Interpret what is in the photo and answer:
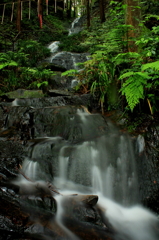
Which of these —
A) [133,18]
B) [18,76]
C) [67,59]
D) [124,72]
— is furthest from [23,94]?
[67,59]

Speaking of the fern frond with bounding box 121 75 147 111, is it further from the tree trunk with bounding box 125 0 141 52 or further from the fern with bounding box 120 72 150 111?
the tree trunk with bounding box 125 0 141 52

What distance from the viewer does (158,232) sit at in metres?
2.26

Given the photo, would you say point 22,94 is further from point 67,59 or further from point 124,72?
point 67,59

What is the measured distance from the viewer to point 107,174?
9.89ft

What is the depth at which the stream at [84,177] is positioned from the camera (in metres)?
2.25

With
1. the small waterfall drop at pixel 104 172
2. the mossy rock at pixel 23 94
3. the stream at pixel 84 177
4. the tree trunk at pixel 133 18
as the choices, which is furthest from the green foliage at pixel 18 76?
the small waterfall drop at pixel 104 172

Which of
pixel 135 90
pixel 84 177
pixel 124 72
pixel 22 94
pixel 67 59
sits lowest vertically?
pixel 84 177

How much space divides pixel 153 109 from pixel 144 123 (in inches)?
16.3

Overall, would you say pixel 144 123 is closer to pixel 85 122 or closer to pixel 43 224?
pixel 85 122

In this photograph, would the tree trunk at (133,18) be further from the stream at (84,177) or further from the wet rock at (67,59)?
the wet rock at (67,59)

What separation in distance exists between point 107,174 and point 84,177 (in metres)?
0.43

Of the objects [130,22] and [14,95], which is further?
[14,95]

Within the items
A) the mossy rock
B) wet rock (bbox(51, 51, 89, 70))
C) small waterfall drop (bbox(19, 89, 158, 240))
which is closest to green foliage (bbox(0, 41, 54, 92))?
the mossy rock

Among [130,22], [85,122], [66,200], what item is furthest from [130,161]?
[130,22]
